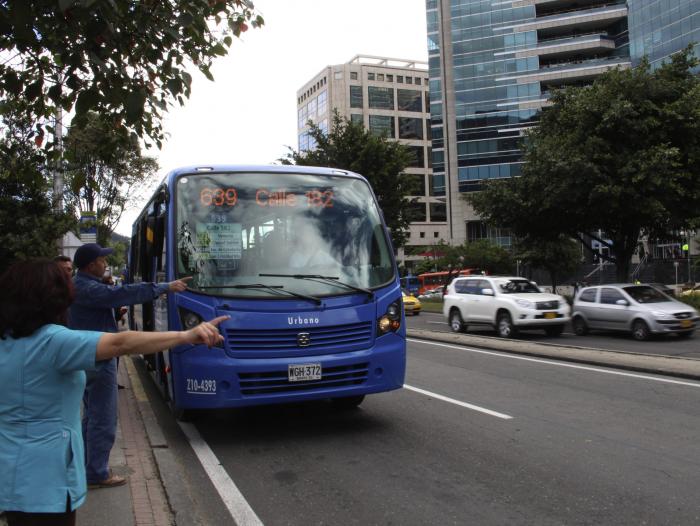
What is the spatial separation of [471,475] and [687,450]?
7.37 ft

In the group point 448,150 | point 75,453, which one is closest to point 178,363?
point 75,453

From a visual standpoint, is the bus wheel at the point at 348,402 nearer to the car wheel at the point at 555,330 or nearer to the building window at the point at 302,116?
the car wheel at the point at 555,330

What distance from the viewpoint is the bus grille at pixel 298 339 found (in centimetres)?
589

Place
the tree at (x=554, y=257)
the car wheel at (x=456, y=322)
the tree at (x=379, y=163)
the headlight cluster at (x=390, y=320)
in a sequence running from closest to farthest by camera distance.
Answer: the headlight cluster at (x=390, y=320)
the car wheel at (x=456, y=322)
the tree at (x=379, y=163)
the tree at (x=554, y=257)

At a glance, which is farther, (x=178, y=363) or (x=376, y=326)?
(x=376, y=326)

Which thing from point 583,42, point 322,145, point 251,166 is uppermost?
point 583,42

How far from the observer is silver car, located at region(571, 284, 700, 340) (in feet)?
53.5

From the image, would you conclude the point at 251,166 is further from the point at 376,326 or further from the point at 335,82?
the point at 335,82

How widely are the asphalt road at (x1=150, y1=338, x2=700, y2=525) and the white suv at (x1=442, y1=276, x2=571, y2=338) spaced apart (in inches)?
322

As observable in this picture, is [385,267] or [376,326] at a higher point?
[385,267]

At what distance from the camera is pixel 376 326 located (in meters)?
6.43

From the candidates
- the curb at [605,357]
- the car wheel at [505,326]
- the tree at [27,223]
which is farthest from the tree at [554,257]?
the tree at [27,223]

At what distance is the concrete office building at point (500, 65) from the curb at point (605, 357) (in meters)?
54.8

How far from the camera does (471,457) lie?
5.62 metres
